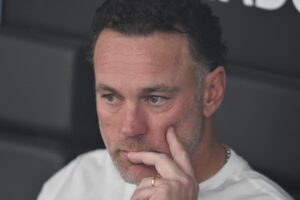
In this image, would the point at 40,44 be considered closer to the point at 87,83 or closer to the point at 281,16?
the point at 87,83

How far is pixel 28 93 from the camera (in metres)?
1.99

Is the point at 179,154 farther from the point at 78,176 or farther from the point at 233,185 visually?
the point at 78,176

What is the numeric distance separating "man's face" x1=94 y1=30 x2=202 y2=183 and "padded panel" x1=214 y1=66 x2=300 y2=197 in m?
0.36

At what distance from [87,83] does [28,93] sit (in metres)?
0.15

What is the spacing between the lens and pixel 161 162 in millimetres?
1314

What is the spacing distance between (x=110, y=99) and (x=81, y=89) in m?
0.56

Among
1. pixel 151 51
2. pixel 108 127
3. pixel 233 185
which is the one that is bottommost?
pixel 233 185

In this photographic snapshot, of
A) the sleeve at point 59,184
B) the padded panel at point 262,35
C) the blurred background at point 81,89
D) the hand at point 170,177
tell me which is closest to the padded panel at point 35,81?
the blurred background at point 81,89

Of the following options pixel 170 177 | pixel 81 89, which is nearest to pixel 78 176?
pixel 81 89

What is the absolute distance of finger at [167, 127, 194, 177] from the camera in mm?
1323

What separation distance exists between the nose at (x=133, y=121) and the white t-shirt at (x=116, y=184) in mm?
203

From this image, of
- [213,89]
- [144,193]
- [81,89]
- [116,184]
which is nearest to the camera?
[144,193]

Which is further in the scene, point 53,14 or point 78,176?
point 53,14

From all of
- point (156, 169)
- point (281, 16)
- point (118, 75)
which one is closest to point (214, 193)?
point (156, 169)
